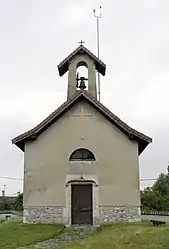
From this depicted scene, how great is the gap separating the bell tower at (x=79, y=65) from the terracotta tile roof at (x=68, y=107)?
62.0 inches

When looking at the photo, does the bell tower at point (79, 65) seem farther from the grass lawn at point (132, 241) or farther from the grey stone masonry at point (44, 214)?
the grass lawn at point (132, 241)

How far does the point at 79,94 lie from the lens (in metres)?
24.7

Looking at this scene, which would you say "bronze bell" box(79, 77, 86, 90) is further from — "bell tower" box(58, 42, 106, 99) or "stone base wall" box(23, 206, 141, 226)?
"stone base wall" box(23, 206, 141, 226)

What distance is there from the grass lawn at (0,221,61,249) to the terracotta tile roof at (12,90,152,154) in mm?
4716

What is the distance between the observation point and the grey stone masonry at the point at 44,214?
2375cm

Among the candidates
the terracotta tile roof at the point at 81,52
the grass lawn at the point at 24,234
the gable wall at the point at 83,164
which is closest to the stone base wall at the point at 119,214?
the gable wall at the point at 83,164

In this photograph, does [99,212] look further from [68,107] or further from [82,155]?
[68,107]

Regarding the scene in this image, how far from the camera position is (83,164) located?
24.5 metres

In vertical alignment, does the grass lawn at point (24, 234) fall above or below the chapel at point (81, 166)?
below

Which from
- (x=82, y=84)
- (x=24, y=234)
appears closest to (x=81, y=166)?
(x=82, y=84)

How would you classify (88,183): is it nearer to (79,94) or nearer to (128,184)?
(128,184)

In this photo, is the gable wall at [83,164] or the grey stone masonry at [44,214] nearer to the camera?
the grey stone masonry at [44,214]

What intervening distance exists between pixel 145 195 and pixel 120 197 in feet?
78.6

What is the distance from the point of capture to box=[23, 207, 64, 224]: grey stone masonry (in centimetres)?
2375
